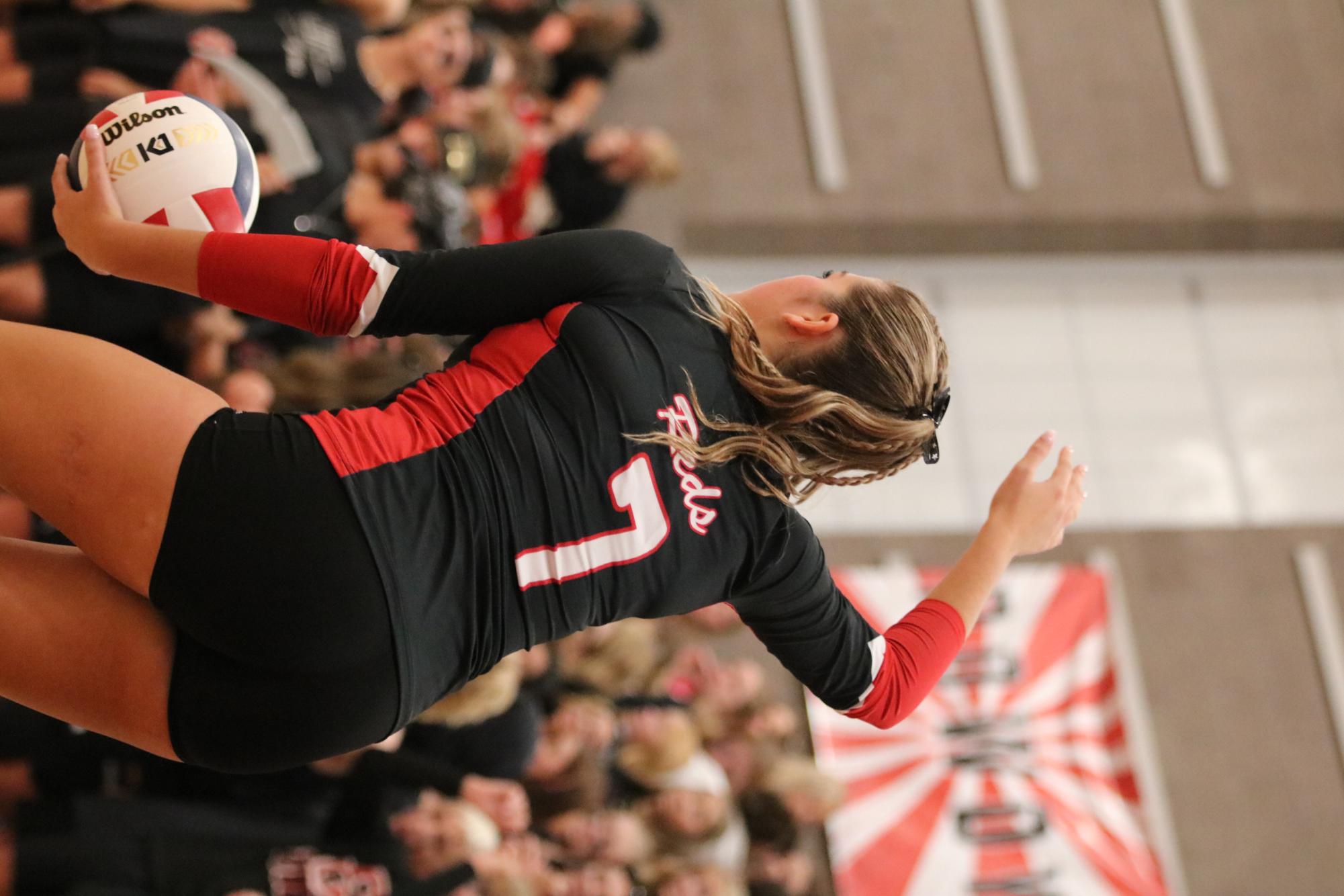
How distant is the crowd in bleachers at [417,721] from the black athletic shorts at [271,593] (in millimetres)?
846

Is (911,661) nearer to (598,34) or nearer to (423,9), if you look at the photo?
(423,9)

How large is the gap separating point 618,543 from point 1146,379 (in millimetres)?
5237

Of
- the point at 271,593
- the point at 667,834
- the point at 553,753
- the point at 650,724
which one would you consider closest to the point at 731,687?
the point at 650,724

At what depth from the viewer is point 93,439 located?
130 cm

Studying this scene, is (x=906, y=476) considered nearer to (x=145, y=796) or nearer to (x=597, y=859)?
(x=597, y=859)

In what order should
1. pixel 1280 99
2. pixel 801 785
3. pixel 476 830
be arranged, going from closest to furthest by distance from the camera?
pixel 476 830, pixel 801 785, pixel 1280 99

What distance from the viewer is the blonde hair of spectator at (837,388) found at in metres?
1.55

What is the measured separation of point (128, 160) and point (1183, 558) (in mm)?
5100

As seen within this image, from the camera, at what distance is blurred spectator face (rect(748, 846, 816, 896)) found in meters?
4.42

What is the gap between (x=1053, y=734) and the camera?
5.09 meters

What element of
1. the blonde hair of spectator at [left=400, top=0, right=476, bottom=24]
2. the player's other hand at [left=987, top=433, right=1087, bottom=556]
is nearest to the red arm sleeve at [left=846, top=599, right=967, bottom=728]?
the player's other hand at [left=987, top=433, right=1087, bottom=556]

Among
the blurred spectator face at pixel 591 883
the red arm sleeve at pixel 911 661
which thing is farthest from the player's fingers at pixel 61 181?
the blurred spectator face at pixel 591 883

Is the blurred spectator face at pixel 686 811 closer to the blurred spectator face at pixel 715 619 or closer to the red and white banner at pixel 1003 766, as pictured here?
the blurred spectator face at pixel 715 619

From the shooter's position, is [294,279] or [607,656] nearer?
[294,279]
